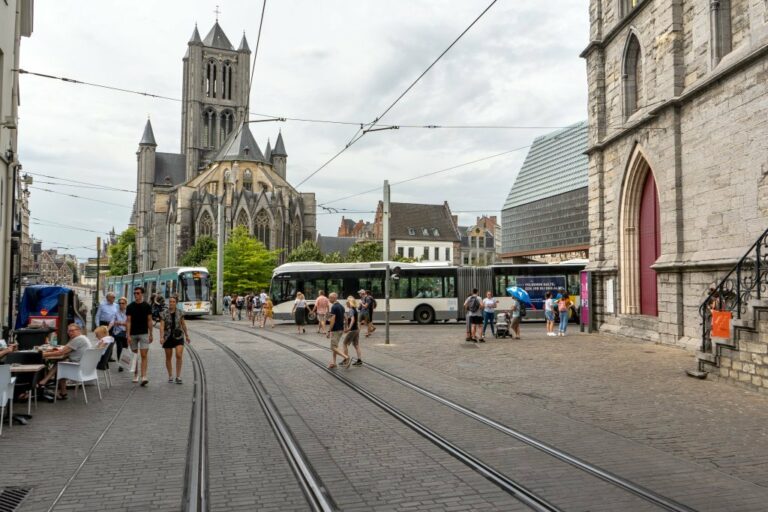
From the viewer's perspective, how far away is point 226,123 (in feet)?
320

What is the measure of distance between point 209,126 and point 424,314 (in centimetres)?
7754

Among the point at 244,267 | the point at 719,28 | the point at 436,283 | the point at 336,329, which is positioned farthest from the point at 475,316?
the point at 244,267

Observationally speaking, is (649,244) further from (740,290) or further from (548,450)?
(548,450)

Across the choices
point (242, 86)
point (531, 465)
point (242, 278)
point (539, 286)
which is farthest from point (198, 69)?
point (531, 465)

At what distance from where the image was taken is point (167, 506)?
467 cm

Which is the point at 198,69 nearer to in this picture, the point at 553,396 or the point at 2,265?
the point at 2,265

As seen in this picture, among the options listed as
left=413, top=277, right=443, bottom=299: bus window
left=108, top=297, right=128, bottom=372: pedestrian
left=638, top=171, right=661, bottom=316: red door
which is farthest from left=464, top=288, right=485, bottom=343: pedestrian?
left=413, top=277, right=443, bottom=299: bus window

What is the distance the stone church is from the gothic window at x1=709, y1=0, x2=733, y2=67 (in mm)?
63874

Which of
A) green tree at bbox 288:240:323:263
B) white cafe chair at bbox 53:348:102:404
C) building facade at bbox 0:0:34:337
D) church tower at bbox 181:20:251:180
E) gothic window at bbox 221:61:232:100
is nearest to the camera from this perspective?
white cafe chair at bbox 53:348:102:404

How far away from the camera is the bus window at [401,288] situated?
28.4 m

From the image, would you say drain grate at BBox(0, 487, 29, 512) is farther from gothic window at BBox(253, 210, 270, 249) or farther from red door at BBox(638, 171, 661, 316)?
gothic window at BBox(253, 210, 270, 249)

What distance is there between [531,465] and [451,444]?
99 centimetres

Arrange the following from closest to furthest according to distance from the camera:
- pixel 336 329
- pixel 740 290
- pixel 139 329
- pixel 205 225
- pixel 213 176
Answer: pixel 139 329 < pixel 740 290 < pixel 336 329 < pixel 205 225 < pixel 213 176

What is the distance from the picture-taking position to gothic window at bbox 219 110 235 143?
97188 millimetres
